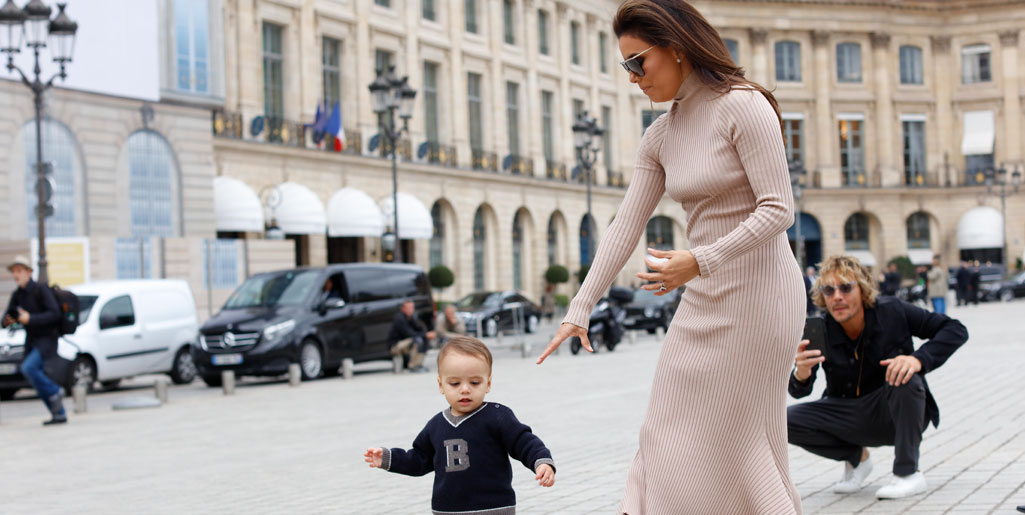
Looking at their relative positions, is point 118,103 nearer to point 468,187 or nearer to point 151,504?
point 468,187

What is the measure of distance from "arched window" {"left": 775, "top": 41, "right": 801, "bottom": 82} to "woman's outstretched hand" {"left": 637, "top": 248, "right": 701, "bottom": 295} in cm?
6391

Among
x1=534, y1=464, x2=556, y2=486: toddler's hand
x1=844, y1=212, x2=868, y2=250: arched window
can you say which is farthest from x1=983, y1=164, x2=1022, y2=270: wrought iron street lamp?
x1=534, y1=464, x2=556, y2=486: toddler's hand

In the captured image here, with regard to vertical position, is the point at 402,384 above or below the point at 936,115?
below

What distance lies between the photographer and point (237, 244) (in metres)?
27.1

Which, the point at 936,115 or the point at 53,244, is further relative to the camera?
the point at 936,115

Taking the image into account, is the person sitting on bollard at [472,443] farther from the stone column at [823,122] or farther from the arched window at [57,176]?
the stone column at [823,122]

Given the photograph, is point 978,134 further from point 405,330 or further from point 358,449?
point 358,449

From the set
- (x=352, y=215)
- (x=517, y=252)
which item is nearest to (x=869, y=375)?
(x=352, y=215)

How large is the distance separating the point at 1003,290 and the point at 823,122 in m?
15.7

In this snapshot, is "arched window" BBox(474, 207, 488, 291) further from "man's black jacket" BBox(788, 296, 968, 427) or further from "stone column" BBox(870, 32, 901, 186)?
"man's black jacket" BBox(788, 296, 968, 427)

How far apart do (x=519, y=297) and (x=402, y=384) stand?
19583mm

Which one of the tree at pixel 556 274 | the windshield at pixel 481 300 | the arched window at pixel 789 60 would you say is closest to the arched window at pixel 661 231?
the arched window at pixel 789 60

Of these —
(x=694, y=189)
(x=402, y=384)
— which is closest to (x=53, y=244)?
(x=402, y=384)

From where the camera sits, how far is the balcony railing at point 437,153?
4272 cm
